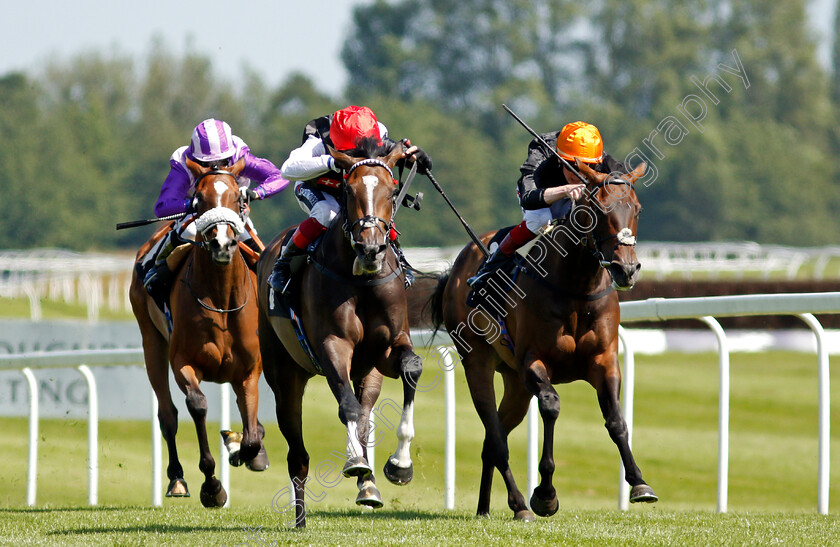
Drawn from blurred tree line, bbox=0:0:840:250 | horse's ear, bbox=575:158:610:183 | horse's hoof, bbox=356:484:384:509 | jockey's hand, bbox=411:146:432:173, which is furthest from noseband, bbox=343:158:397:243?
blurred tree line, bbox=0:0:840:250

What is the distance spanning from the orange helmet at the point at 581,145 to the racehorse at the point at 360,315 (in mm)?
838

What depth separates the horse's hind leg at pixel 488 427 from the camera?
20.0ft

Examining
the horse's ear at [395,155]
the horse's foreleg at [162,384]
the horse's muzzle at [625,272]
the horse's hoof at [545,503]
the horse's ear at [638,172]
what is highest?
the horse's ear at [395,155]

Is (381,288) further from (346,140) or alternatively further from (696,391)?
(696,391)

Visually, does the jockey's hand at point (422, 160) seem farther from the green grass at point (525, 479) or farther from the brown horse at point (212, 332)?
the green grass at point (525, 479)

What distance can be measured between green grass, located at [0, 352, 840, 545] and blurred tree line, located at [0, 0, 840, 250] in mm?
31398

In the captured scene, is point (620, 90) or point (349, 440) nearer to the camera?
point (349, 440)

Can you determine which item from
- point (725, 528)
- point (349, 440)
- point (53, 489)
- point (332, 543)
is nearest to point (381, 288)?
point (349, 440)

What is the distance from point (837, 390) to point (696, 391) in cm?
167

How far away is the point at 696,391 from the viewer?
49.2 ft

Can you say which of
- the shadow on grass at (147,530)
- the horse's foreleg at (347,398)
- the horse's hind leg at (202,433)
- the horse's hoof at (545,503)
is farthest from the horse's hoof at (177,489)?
the horse's hoof at (545,503)

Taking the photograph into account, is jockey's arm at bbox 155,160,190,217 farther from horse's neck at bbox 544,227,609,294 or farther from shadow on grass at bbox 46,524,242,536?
horse's neck at bbox 544,227,609,294

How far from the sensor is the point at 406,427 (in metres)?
5.85

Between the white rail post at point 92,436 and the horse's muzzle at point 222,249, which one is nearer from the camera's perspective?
the horse's muzzle at point 222,249
